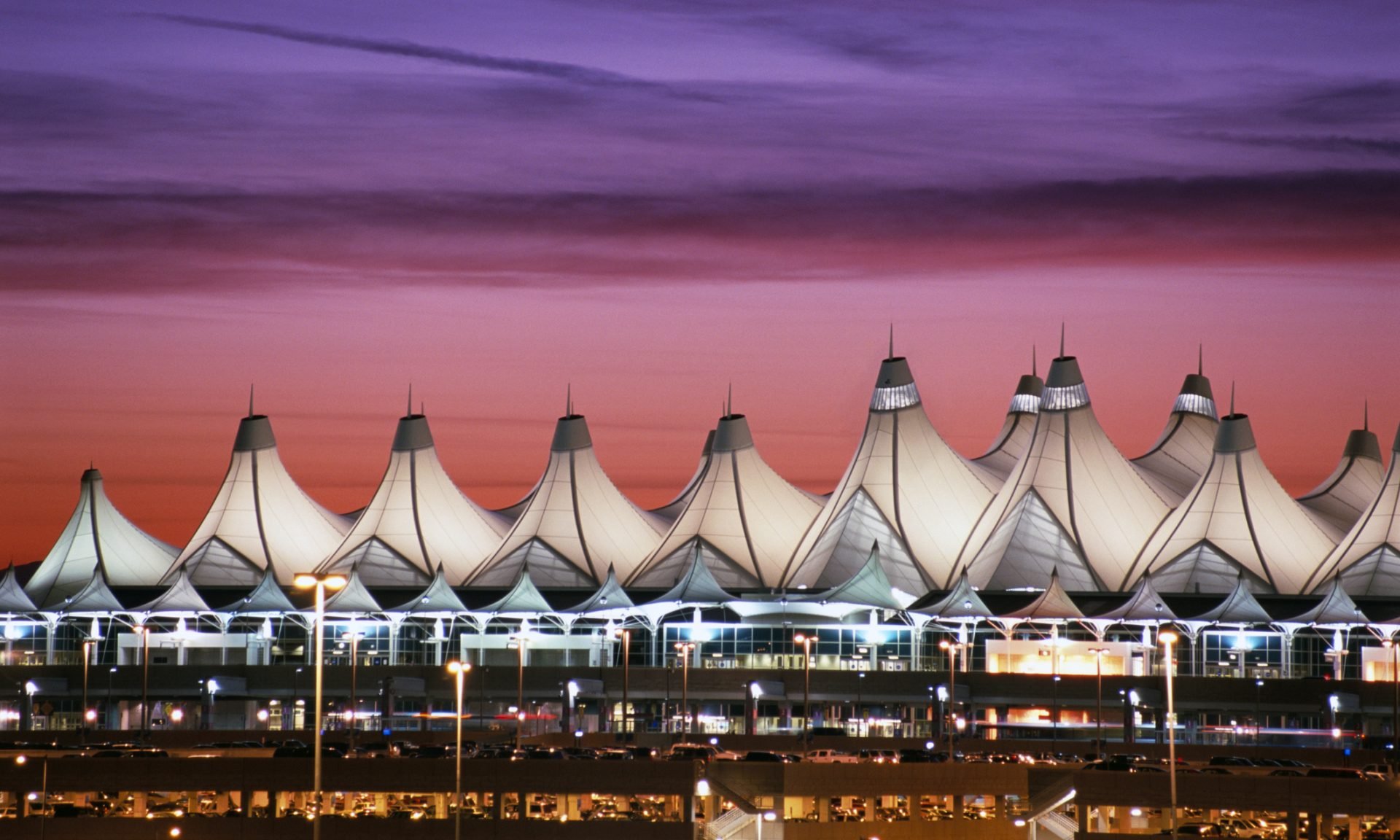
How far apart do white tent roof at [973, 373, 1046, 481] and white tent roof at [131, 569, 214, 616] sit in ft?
115

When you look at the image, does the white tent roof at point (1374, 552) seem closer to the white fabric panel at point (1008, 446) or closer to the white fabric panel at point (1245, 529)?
the white fabric panel at point (1245, 529)

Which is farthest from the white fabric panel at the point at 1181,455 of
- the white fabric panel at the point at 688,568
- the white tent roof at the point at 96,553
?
the white tent roof at the point at 96,553

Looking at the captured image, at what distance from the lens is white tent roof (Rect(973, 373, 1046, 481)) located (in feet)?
337

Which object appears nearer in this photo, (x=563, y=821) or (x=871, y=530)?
(x=563, y=821)

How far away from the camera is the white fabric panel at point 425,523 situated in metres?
96.4

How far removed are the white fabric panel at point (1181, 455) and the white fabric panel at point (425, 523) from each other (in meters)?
29.2

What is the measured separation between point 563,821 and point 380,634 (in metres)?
48.5

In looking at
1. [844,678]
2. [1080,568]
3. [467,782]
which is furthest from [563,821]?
[1080,568]

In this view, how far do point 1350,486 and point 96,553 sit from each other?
54.7m

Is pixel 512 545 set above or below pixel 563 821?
above

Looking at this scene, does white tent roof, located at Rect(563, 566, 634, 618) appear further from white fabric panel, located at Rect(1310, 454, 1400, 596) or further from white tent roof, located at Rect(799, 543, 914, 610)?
white fabric panel, located at Rect(1310, 454, 1400, 596)

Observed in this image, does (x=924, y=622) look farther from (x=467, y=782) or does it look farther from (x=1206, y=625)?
(x=467, y=782)

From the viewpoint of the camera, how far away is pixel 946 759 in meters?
55.9

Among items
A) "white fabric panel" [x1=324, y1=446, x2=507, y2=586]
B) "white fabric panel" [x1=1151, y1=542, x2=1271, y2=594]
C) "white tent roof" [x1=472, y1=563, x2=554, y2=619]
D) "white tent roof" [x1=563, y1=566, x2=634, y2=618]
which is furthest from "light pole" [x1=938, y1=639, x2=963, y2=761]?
"white fabric panel" [x1=324, y1=446, x2=507, y2=586]
